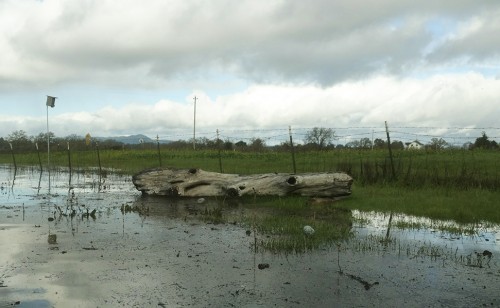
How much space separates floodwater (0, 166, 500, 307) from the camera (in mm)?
5727

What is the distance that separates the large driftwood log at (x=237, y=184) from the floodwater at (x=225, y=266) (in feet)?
8.77

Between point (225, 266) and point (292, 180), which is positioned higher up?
point (292, 180)

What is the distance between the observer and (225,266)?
281 inches

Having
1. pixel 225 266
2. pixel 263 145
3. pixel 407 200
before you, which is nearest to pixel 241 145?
pixel 263 145

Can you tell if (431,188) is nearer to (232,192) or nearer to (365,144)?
(232,192)

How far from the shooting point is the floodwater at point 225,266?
5.73 meters

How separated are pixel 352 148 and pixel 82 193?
20.7 m

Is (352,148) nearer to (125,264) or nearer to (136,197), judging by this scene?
(136,197)

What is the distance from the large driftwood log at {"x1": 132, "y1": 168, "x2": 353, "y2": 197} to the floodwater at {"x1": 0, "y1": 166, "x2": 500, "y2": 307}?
105 inches

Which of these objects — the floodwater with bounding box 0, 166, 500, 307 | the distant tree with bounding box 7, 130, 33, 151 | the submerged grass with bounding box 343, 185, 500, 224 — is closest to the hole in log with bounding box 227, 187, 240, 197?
the submerged grass with bounding box 343, 185, 500, 224

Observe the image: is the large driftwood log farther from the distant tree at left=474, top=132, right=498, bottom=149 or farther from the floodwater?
the distant tree at left=474, top=132, right=498, bottom=149

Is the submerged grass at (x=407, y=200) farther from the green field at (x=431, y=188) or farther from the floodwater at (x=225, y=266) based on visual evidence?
the floodwater at (x=225, y=266)

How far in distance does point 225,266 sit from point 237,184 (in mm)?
7673

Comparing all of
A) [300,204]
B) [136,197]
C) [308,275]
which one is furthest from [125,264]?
[136,197]
